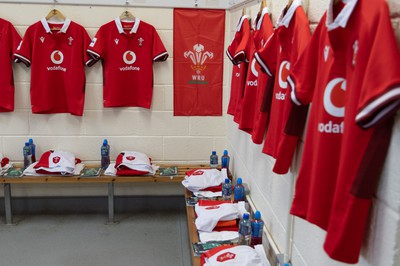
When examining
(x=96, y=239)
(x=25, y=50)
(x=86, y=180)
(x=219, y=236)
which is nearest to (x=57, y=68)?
(x=25, y=50)

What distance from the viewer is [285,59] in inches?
65.7

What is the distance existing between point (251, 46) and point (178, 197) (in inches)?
77.3

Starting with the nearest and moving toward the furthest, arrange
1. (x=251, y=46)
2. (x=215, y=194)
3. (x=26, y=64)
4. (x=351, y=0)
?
(x=351, y=0)
(x=251, y=46)
(x=215, y=194)
(x=26, y=64)

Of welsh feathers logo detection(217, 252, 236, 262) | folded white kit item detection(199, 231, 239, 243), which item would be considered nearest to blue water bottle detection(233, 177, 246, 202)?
folded white kit item detection(199, 231, 239, 243)

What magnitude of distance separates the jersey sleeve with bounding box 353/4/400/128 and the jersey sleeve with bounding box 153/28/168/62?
256 cm

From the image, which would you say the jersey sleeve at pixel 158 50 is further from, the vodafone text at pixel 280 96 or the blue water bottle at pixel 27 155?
the vodafone text at pixel 280 96

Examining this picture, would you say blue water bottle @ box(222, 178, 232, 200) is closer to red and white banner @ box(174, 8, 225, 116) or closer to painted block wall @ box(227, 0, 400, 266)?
painted block wall @ box(227, 0, 400, 266)

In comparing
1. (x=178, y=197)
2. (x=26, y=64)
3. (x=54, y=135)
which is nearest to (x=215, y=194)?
(x=178, y=197)

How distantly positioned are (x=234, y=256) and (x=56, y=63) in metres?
2.39

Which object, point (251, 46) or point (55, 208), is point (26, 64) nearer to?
point (55, 208)

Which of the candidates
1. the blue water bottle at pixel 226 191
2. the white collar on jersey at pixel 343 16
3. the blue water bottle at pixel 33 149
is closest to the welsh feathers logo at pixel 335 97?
the white collar on jersey at pixel 343 16

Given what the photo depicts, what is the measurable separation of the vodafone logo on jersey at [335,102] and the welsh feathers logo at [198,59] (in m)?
2.41

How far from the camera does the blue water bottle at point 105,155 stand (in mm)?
3490

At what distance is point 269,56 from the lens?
1.78 m
